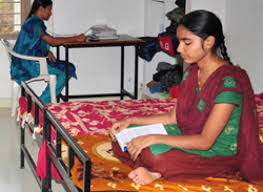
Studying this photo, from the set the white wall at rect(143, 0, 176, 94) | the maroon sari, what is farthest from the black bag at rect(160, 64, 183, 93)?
the maroon sari

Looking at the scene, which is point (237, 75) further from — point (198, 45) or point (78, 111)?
point (78, 111)

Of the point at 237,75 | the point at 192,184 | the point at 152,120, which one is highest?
the point at 237,75

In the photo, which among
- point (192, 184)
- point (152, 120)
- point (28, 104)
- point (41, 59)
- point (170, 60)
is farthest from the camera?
point (170, 60)

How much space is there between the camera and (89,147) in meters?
2.59

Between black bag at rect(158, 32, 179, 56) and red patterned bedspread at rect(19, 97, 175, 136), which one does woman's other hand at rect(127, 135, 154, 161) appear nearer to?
red patterned bedspread at rect(19, 97, 175, 136)

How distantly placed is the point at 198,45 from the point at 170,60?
3023 millimetres

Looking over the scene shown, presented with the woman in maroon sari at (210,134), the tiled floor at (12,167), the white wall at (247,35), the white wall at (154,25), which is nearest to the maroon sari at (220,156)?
the woman in maroon sari at (210,134)

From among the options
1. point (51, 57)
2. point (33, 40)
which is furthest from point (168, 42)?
point (33, 40)

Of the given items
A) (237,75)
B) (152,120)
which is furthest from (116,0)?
(237,75)

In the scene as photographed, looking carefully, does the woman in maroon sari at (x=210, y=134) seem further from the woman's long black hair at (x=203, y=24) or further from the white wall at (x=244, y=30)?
the white wall at (x=244, y=30)

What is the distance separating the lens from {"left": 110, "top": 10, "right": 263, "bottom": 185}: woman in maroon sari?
6.94ft

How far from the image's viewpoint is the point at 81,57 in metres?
5.35

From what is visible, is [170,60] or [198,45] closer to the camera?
[198,45]

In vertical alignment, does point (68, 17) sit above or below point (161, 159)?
above
